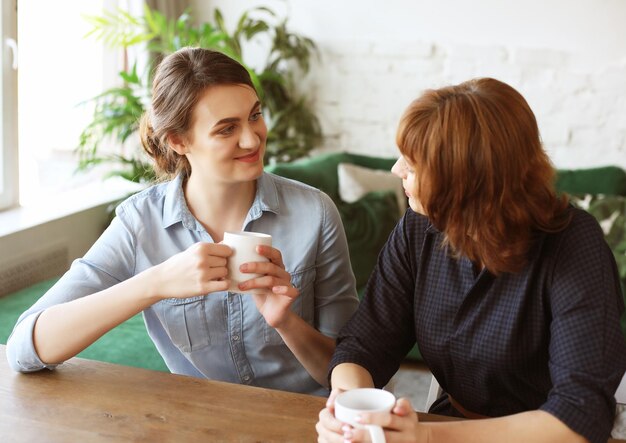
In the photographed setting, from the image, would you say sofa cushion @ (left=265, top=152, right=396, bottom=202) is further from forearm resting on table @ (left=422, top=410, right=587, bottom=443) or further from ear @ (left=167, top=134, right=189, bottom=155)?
forearm resting on table @ (left=422, top=410, right=587, bottom=443)

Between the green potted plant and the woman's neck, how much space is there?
5.60 feet

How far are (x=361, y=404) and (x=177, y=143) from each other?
2.66 feet

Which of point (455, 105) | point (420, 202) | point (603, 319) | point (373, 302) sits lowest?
point (373, 302)

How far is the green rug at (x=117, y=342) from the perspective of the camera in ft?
7.96

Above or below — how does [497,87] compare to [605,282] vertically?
above

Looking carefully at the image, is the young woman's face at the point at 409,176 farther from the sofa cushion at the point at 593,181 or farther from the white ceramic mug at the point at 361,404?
the sofa cushion at the point at 593,181

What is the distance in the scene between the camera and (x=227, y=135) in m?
1.56

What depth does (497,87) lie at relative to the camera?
1.19m

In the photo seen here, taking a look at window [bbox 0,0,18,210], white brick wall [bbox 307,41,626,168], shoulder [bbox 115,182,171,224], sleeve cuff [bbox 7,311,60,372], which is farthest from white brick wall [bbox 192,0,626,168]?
sleeve cuff [bbox 7,311,60,372]

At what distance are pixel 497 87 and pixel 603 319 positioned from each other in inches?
15.1

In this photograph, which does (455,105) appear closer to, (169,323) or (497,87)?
(497,87)

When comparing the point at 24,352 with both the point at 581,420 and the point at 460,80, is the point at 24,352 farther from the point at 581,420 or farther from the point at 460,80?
the point at 460,80

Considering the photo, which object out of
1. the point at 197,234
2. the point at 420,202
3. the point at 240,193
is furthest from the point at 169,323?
the point at 420,202

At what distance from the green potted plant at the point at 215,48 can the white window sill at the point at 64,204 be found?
0.10m
